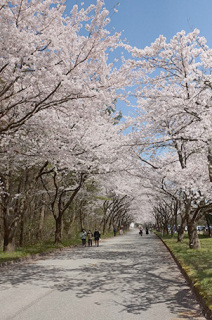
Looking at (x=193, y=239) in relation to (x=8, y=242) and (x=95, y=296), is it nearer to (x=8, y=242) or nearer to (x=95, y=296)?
(x=8, y=242)

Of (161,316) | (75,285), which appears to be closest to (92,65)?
(75,285)

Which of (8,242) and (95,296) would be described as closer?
(95,296)

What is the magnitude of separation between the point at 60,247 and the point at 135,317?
57.9ft

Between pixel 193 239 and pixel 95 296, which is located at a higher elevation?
pixel 193 239

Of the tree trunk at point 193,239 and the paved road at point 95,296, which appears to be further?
the tree trunk at point 193,239

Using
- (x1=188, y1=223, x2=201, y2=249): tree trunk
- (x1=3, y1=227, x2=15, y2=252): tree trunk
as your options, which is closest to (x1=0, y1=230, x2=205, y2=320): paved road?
(x1=3, y1=227, x2=15, y2=252): tree trunk

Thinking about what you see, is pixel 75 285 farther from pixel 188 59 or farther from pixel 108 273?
pixel 188 59

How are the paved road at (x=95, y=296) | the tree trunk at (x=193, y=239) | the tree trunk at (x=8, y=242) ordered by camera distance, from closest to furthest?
the paved road at (x=95, y=296)
the tree trunk at (x=8, y=242)
the tree trunk at (x=193, y=239)

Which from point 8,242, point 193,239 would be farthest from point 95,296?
point 193,239

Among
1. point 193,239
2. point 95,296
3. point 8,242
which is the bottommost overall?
point 95,296

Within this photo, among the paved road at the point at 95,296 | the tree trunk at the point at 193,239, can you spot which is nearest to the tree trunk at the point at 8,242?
the paved road at the point at 95,296

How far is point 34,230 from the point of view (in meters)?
31.2

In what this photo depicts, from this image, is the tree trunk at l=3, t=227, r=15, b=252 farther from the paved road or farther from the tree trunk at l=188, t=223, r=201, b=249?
the tree trunk at l=188, t=223, r=201, b=249

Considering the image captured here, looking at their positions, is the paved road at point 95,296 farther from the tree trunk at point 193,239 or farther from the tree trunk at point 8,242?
the tree trunk at point 193,239
